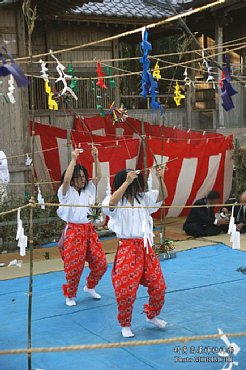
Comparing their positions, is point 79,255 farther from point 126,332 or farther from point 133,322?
point 126,332

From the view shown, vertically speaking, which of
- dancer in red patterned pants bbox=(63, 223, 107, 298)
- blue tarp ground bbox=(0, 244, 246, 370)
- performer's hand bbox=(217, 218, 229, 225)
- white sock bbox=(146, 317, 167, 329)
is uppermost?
dancer in red patterned pants bbox=(63, 223, 107, 298)

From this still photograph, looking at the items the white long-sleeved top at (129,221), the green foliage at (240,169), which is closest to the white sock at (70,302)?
the white long-sleeved top at (129,221)

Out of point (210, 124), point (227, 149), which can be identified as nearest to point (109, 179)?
point (227, 149)

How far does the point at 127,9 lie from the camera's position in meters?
10.1

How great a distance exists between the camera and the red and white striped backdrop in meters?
8.77

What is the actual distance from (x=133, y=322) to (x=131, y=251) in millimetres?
759

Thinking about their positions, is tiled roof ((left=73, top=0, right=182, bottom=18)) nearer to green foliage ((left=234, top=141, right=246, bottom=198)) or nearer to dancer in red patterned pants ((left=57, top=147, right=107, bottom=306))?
green foliage ((left=234, top=141, right=246, bottom=198))

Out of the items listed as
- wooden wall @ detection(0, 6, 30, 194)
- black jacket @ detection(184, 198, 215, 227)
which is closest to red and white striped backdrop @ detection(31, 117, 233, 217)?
wooden wall @ detection(0, 6, 30, 194)

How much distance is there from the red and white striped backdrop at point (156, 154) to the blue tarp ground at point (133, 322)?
2.85 metres

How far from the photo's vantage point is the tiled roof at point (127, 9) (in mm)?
9516

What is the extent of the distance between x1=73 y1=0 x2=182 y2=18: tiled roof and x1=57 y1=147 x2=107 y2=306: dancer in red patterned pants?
5.01 metres

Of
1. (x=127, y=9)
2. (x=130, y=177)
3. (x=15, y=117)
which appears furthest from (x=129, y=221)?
(x=127, y=9)

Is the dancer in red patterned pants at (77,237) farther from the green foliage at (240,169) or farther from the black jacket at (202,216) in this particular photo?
the green foliage at (240,169)

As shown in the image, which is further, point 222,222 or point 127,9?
point 127,9
